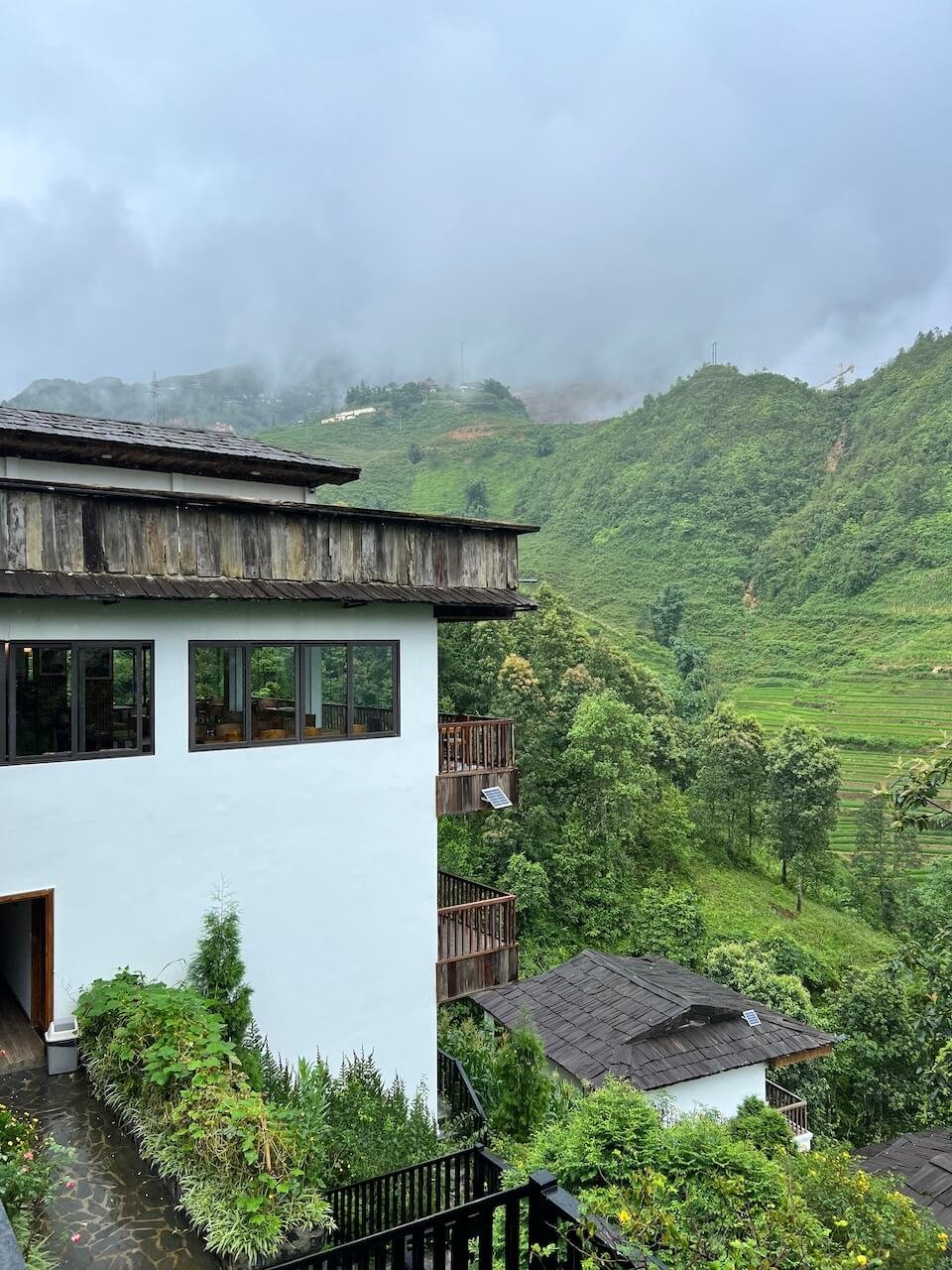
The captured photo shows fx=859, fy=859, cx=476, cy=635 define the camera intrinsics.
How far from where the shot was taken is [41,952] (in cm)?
746

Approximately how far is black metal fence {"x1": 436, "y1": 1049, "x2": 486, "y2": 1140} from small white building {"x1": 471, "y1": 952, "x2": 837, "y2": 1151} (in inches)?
61.0

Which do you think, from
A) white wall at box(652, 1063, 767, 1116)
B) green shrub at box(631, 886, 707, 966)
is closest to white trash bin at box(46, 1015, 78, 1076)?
white wall at box(652, 1063, 767, 1116)

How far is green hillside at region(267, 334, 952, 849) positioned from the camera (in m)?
45.6

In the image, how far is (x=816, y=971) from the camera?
23922 mm

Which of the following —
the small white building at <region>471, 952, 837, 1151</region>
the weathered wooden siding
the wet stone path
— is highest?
the weathered wooden siding

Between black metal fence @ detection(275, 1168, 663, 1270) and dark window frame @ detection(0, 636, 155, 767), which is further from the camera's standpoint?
dark window frame @ detection(0, 636, 155, 767)

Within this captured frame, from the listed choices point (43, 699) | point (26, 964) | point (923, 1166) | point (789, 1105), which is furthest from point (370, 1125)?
point (789, 1105)

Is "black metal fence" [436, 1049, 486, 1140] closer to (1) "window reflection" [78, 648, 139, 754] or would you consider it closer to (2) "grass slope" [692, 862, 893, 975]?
(1) "window reflection" [78, 648, 139, 754]

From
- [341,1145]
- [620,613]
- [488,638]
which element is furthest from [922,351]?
[341,1145]

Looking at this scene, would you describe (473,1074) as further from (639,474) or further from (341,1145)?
(639,474)

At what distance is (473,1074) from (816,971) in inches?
626

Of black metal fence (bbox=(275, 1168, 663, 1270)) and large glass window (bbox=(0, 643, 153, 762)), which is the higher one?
large glass window (bbox=(0, 643, 153, 762))

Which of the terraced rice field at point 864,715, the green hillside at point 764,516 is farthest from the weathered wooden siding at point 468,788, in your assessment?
the green hillside at point 764,516

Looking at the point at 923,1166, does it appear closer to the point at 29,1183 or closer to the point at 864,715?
the point at 29,1183
